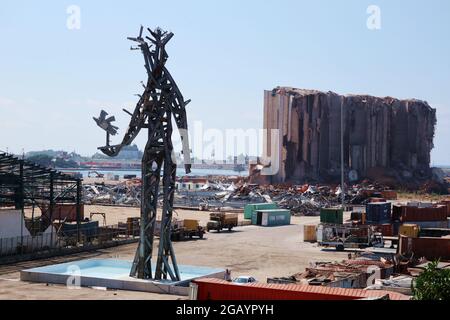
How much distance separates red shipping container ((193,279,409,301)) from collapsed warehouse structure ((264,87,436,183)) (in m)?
114

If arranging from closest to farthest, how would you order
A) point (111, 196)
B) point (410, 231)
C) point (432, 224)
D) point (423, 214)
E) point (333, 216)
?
point (410, 231) → point (333, 216) → point (432, 224) → point (423, 214) → point (111, 196)

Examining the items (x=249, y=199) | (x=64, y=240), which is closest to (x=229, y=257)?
(x=64, y=240)

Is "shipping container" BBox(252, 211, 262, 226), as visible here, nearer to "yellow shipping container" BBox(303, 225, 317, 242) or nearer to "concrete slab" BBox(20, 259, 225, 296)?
"yellow shipping container" BBox(303, 225, 317, 242)

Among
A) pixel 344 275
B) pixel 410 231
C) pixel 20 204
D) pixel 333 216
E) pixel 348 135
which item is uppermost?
pixel 348 135

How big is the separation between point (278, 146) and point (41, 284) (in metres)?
110

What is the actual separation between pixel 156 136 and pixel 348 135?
12356 cm

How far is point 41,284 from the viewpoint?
29.7 m

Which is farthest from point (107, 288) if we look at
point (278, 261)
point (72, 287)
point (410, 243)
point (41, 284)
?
point (410, 243)

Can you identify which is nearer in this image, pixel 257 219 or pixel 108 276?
pixel 108 276

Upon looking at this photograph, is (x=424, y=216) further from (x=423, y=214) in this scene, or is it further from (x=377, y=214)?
(x=377, y=214)

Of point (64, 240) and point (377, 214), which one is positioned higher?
point (377, 214)

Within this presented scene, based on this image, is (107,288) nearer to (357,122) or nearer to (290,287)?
(290,287)

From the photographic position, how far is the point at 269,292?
20.9 m

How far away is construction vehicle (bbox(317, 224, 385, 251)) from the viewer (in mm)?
49531
